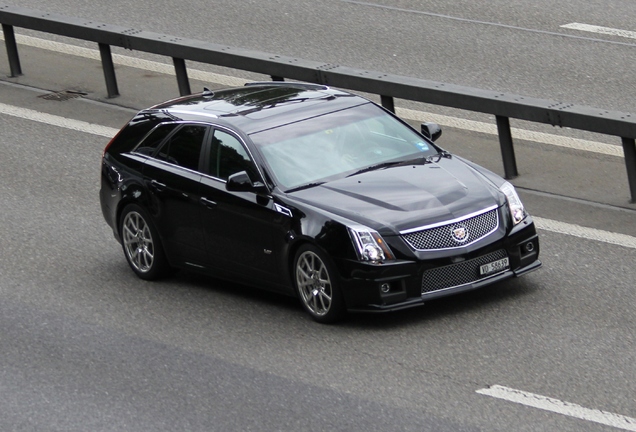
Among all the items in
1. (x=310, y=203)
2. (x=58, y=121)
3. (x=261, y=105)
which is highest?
(x=261, y=105)

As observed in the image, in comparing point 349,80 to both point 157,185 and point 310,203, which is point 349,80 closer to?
point 157,185

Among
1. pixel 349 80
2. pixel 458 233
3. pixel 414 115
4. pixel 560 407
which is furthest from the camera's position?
pixel 414 115

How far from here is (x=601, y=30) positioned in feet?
62.7

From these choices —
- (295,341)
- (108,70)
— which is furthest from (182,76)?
(295,341)

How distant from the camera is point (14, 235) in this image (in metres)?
12.6

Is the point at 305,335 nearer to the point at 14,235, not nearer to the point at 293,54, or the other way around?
the point at 14,235

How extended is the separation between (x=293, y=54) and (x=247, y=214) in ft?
26.8

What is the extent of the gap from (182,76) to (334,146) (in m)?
5.89

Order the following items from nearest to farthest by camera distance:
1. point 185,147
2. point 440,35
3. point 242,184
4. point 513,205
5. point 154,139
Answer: point 513,205 → point 242,184 → point 185,147 → point 154,139 → point 440,35

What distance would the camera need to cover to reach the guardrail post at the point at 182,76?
1625 centimetres

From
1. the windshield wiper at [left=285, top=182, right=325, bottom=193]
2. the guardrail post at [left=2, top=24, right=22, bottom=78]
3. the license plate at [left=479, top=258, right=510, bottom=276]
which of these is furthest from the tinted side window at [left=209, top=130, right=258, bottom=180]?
the guardrail post at [left=2, top=24, right=22, bottom=78]

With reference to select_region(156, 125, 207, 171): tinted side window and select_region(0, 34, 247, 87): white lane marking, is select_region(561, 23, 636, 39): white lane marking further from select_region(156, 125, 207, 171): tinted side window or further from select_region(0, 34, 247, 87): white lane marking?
select_region(156, 125, 207, 171): tinted side window

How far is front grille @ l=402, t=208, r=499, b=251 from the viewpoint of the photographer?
972cm

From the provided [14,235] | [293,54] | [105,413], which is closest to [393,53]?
[293,54]
